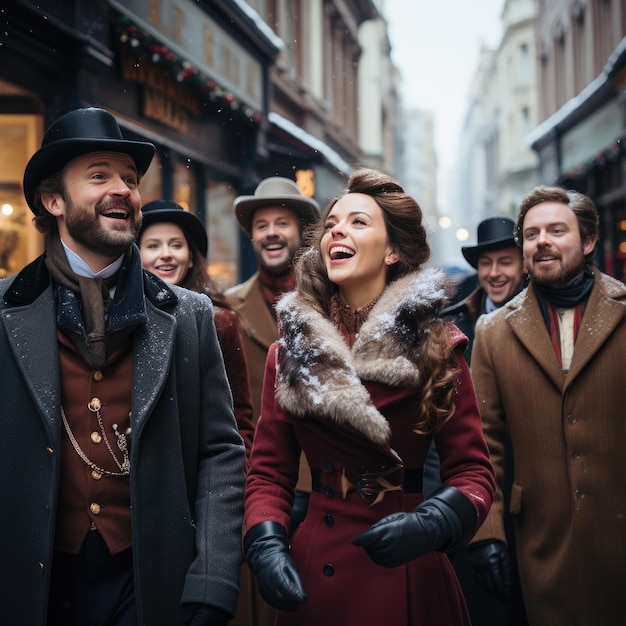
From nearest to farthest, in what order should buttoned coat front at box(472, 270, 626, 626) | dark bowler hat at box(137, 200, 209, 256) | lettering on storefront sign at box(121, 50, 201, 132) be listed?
buttoned coat front at box(472, 270, 626, 626) → dark bowler hat at box(137, 200, 209, 256) → lettering on storefront sign at box(121, 50, 201, 132)

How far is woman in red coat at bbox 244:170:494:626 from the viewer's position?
273 cm

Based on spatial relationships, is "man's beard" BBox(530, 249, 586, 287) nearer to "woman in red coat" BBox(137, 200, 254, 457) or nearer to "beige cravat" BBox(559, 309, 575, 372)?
"beige cravat" BBox(559, 309, 575, 372)

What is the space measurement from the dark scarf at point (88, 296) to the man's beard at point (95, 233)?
0.11 metres

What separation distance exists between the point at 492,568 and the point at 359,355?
1.35 m

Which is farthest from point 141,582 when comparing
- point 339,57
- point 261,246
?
point 339,57

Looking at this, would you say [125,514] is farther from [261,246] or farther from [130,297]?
[261,246]

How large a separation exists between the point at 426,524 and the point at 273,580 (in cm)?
51

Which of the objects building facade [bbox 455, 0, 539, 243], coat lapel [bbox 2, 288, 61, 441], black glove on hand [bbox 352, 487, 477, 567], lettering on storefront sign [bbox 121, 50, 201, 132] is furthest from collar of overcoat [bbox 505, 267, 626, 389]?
building facade [bbox 455, 0, 539, 243]

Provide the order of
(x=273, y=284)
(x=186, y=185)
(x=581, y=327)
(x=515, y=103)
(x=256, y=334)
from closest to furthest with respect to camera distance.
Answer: (x=581, y=327)
(x=256, y=334)
(x=273, y=284)
(x=186, y=185)
(x=515, y=103)

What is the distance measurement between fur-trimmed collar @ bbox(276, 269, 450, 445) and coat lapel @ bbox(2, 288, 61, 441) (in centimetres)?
77

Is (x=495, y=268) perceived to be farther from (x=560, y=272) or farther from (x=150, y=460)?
(x=150, y=460)

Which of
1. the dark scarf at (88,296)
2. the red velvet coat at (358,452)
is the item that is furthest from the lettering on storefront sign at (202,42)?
the red velvet coat at (358,452)

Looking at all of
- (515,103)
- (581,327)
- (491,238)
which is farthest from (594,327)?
(515,103)

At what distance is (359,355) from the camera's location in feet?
9.37
